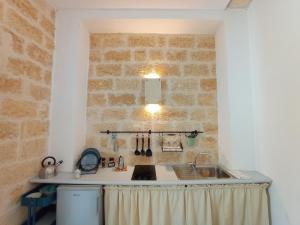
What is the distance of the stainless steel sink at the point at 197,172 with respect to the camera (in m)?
2.06

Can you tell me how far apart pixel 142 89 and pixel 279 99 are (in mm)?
1349

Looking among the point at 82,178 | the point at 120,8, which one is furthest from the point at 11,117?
the point at 120,8

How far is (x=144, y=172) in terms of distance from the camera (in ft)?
6.70

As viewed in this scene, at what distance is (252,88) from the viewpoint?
75.8 inches

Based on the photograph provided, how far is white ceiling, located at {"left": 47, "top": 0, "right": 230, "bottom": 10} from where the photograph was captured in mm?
1854

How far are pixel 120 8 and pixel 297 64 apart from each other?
1668mm

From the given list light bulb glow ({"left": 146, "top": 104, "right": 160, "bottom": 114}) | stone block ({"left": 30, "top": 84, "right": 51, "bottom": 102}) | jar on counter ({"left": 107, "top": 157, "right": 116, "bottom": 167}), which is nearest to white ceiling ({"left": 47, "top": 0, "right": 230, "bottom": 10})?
stone block ({"left": 30, "top": 84, "right": 51, "bottom": 102})

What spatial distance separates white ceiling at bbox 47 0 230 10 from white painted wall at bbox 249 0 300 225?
425 millimetres

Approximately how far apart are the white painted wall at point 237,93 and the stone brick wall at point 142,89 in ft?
0.86

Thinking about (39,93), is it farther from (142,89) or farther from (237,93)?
(237,93)

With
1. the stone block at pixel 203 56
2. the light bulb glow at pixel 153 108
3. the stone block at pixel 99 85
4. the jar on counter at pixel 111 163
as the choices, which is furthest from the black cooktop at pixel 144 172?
the stone block at pixel 203 56

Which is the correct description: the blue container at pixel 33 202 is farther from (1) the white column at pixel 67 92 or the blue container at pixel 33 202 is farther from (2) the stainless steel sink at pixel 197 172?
(2) the stainless steel sink at pixel 197 172

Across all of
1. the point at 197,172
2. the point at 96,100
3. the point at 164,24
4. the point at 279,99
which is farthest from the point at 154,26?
the point at 197,172

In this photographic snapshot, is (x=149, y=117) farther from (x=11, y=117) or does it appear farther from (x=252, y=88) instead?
(x=11, y=117)
